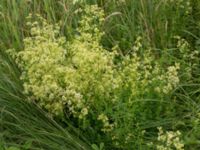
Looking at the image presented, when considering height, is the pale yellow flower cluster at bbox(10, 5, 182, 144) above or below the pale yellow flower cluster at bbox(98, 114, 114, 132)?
above

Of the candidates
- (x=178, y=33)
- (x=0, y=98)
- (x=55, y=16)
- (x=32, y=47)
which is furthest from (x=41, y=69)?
(x=178, y=33)

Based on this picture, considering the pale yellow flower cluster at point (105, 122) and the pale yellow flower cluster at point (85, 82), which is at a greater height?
the pale yellow flower cluster at point (85, 82)

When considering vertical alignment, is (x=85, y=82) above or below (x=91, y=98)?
above

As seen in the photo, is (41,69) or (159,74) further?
(159,74)

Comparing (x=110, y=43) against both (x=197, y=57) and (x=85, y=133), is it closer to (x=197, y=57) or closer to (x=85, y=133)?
(x=197, y=57)

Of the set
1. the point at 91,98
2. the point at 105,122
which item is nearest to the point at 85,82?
the point at 91,98

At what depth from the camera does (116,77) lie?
2938 millimetres

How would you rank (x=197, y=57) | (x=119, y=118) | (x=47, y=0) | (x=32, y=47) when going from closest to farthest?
1. (x=119, y=118)
2. (x=32, y=47)
3. (x=197, y=57)
4. (x=47, y=0)

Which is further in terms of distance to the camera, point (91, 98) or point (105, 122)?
point (91, 98)

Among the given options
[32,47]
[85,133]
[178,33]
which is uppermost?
[32,47]

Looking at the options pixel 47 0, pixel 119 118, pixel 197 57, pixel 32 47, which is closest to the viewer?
pixel 119 118

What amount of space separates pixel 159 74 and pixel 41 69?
2.46ft

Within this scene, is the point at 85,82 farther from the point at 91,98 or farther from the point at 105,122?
the point at 105,122

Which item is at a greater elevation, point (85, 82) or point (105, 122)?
point (85, 82)
